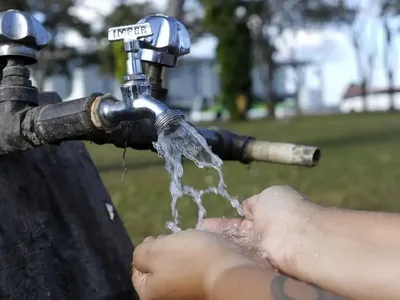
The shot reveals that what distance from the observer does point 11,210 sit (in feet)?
4.01

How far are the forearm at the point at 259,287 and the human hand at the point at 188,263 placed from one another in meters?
0.01

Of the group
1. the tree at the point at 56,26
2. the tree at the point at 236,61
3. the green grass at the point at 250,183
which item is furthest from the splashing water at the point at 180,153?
the tree at the point at 236,61

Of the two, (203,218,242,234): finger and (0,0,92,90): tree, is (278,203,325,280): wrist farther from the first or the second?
(0,0,92,90): tree

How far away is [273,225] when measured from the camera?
98cm

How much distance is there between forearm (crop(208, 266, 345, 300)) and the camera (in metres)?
0.82

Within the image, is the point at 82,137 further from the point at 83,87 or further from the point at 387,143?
the point at 83,87

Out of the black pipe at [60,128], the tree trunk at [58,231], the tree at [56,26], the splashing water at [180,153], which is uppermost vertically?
the tree at [56,26]

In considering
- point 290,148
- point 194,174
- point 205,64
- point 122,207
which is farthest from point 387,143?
point 205,64

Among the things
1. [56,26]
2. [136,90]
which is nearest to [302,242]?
[136,90]

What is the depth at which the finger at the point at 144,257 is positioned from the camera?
36.9 inches

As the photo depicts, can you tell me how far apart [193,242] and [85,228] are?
18.9 inches

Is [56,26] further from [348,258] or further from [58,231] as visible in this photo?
[348,258]

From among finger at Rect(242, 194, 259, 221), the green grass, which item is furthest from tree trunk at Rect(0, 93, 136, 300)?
the green grass

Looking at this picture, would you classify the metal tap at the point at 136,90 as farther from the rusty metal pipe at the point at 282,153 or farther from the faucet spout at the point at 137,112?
the rusty metal pipe at the point at 282,153
